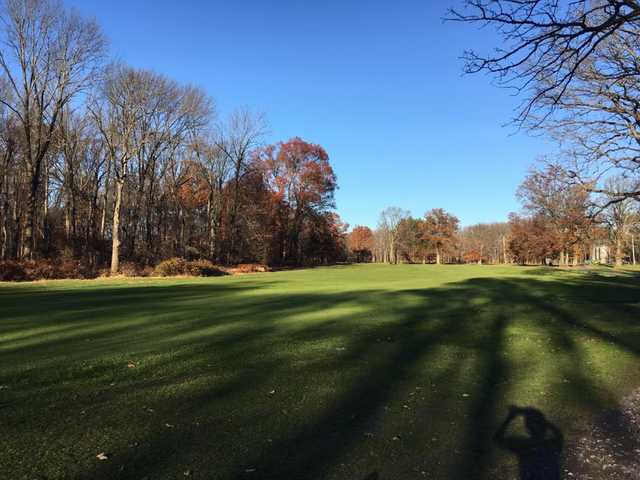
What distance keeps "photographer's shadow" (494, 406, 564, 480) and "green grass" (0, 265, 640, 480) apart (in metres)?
0.12

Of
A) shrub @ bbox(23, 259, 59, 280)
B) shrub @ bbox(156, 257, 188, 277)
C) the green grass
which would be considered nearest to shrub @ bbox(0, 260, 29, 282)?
shrub @ bbox(23, 259, 59, 280)

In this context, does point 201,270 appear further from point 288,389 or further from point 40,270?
point 288,389

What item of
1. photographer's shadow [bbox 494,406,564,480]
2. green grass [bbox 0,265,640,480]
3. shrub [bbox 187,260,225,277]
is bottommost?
photographer's shadow [bbox 494,406,564,480]

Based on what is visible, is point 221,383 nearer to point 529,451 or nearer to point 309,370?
point 309,370

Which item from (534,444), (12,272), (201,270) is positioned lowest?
(534,444)

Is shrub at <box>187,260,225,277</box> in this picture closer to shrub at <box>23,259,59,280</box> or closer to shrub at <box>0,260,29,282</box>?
shrub at <box>23,259,59,280</box>

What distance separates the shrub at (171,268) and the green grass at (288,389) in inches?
779

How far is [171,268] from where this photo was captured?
99.1 feet

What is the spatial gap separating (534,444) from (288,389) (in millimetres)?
2653

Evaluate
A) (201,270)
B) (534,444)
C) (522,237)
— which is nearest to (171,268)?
(201,270)

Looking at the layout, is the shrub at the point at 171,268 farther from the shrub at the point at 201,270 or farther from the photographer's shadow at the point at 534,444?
the photographer's shadow at the point at 534,444

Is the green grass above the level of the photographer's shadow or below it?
above

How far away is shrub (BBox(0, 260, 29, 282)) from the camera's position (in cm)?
2297

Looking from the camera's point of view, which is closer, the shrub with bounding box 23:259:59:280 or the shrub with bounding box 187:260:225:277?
the shrub with bounding box 23:259:59:280
